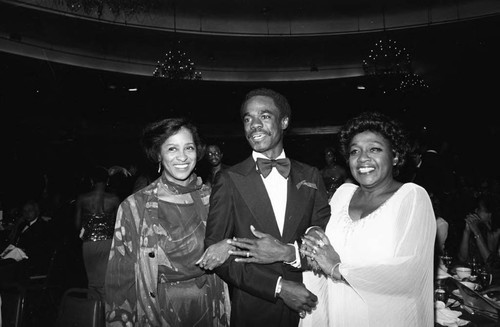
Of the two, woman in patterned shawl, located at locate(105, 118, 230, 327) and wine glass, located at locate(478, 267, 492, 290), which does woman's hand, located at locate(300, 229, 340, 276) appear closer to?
woman in patterned shawl, located at locate(105, 118, 230, 327)

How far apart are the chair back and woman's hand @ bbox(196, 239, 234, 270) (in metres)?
0.92

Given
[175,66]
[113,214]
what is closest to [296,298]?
[113,214]

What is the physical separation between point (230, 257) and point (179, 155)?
700 mm

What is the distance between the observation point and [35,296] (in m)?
5.24

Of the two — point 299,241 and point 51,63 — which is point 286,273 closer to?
point 299,241

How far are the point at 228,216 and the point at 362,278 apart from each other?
725mm

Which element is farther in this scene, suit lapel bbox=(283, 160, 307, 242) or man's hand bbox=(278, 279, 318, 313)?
suit lapel bbox=(283, 160, 307, 242)

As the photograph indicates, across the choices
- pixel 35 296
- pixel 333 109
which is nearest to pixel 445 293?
pixel 35 296

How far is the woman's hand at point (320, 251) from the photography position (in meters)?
1.87

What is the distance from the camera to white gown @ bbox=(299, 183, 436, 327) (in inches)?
71.3

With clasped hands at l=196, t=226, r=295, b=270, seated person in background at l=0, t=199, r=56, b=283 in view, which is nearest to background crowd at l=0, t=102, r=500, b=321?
seated person in background at l=0, t=199, r=56, b=283

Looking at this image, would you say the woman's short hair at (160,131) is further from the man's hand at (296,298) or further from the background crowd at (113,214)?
the man's hand at (296,298)

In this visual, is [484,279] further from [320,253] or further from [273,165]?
[273,165]

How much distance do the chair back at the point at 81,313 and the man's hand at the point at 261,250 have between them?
104cm
